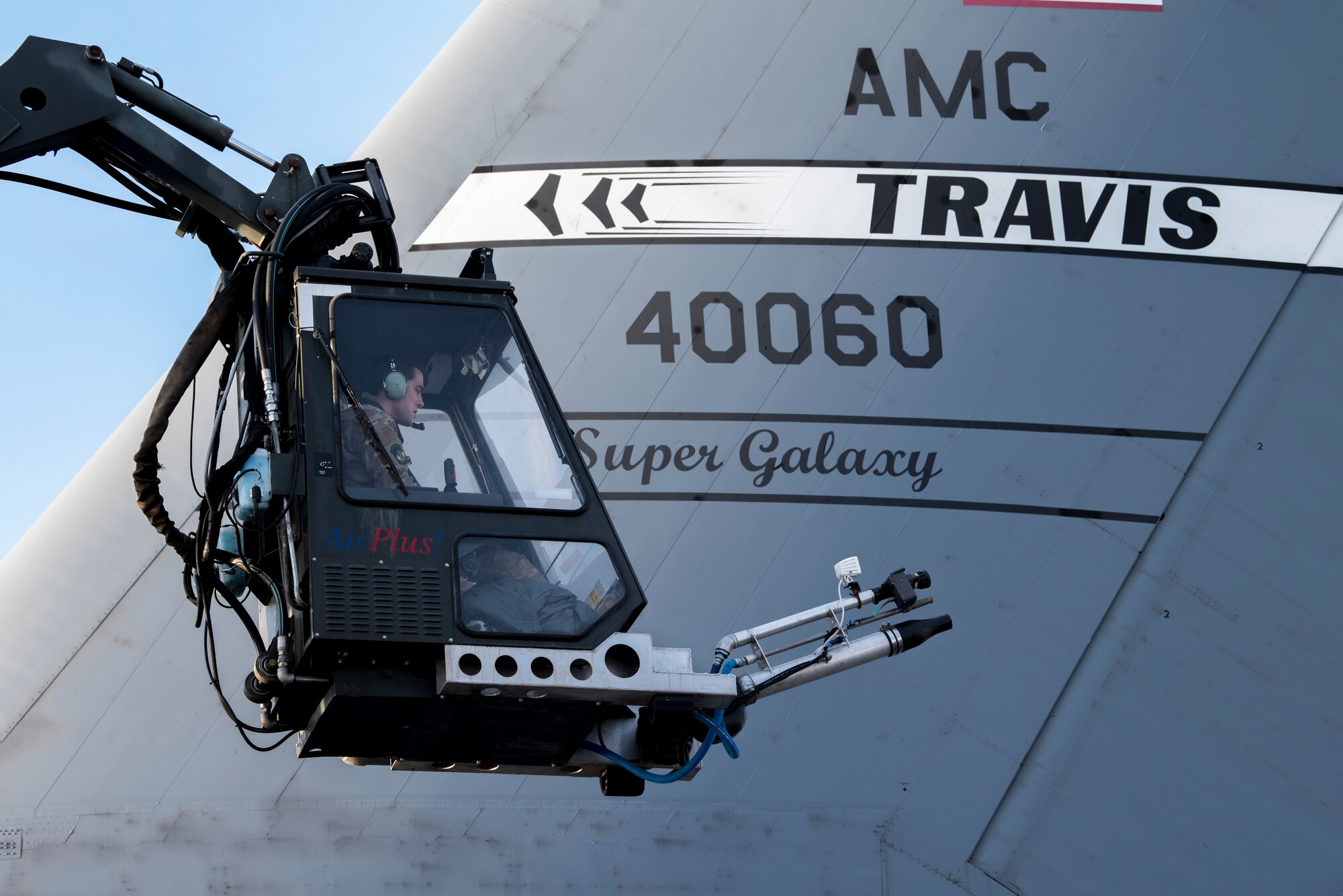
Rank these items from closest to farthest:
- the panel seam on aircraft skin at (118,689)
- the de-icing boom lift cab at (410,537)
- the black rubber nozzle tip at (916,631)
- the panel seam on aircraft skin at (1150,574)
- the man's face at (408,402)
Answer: the de-icing boom lift cab at (410,537), the man's face at (408,402), the black rubber nozzle tip at (916,631), the panel seam on aircraft skin at (118,689), the panel seam on aircraft skin at (1150,574)

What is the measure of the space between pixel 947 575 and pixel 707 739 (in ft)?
7.53

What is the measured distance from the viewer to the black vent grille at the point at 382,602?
13.9ft

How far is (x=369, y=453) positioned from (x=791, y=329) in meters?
2.85

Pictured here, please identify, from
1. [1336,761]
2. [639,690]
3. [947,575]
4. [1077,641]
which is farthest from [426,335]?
[1336,761]

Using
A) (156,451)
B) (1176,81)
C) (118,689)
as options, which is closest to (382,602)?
(156,451)

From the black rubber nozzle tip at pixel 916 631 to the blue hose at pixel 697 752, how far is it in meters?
0.58

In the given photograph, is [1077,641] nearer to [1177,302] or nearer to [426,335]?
[1177,302]

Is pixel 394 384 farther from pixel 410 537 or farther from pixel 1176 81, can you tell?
pixel 1176 81

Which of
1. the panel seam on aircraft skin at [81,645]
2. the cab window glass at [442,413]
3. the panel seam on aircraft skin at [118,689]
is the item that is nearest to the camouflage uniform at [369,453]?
the cab window glass at [442,413]

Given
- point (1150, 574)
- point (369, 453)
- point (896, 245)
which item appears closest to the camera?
point (369, 453)

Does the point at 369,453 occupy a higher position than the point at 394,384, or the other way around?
the point at 394,384

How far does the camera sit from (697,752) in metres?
4.79

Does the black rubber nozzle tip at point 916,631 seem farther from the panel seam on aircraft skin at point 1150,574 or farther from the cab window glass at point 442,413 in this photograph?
the panel seam on aircraft skin at point 1150,574

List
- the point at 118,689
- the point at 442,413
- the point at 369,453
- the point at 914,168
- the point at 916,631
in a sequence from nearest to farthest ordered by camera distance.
Result: the point at 369,453 → the point at 442,413 → the point at 916,631 → the point at 118,689 → the point at 914,168
